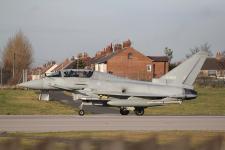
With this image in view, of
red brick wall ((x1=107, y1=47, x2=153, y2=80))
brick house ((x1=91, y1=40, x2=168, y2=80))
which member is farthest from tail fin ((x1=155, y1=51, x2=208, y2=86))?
red brick wall ((x1=107, y1=47, x2=153, y2=80))

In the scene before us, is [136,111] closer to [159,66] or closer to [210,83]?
[210,83]

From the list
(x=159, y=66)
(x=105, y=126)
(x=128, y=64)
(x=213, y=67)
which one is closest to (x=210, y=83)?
(x=128, y=64)

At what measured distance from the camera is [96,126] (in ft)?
62.3

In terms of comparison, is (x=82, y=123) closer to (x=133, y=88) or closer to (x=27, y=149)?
(x=133, y=88)

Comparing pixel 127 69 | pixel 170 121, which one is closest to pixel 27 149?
pixel 170 121

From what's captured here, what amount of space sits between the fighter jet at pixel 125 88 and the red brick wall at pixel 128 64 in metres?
58.4

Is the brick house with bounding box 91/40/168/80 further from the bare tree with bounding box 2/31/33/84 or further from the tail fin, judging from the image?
the tail fin

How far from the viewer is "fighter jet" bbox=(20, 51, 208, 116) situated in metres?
26.4

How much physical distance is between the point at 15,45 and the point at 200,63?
68.1 meters

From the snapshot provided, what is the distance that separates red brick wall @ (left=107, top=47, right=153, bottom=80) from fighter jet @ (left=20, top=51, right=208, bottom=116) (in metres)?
58.4

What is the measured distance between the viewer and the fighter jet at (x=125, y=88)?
26406 millimetres

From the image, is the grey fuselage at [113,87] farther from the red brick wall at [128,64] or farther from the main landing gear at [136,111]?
the red brick wall at [128,64]

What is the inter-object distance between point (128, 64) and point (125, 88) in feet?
201

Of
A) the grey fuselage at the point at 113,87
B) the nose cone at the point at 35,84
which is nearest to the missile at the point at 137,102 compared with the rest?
the grey fuselage at the point at 113,87
